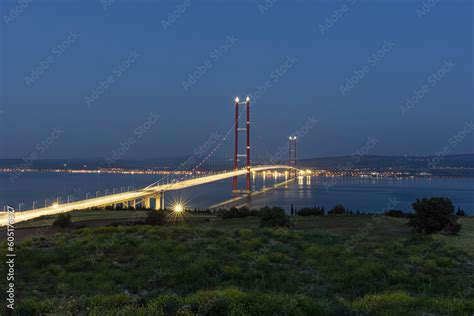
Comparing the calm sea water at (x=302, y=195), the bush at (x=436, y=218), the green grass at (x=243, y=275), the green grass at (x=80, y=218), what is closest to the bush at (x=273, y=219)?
the green grass at (x=243, y=275)

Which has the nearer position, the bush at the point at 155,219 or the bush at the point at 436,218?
the bush at the point at 436,218

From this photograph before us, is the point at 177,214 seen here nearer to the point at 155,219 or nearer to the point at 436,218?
the point at 155,219

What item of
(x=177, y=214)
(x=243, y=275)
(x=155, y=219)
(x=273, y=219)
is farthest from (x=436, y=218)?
(x=177, y=214)

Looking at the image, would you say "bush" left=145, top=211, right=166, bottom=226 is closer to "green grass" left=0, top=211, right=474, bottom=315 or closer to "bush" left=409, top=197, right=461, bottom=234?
"green grass" left=0, top=211, right=474, bottom=315

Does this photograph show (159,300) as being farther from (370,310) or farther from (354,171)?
(354,171)

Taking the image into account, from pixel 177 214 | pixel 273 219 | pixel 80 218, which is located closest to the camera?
pixel 273 219

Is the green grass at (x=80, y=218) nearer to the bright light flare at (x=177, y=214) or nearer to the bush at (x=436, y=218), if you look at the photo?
the bright light flare at (x=177, y=214)
